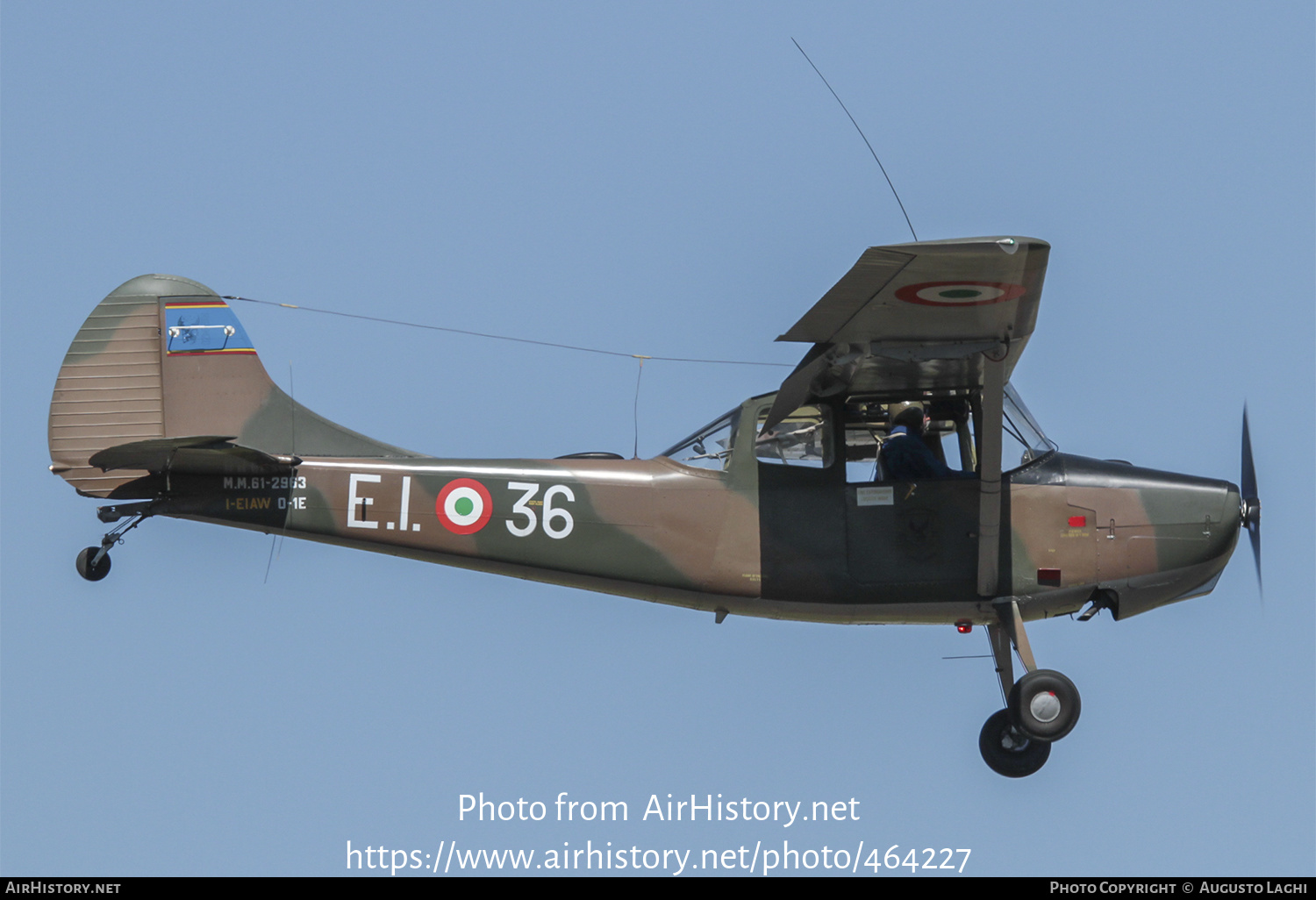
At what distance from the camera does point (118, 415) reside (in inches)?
416

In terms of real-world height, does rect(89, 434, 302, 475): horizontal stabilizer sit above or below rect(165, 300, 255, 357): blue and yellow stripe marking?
below

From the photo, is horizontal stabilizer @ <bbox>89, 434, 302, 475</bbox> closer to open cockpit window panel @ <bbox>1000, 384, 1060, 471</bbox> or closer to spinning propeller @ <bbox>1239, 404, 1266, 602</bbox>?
open cockpit window panel @ <bbox>1000, 384, 1060, 471</bbox>

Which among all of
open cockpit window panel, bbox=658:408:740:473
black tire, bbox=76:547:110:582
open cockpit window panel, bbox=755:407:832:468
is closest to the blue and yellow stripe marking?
black tire, bbox=76:547:110:582

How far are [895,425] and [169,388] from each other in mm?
5256

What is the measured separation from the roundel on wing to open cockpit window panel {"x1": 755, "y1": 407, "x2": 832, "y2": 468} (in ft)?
4.92

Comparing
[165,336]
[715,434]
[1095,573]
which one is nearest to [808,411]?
[715,434]

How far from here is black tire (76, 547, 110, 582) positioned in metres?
10.0

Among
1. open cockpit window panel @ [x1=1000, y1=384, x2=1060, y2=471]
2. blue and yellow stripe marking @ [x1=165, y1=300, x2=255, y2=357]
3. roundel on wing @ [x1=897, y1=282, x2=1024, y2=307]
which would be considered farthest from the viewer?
blue and yellow stripe marking @ [x1=165, y1=300, x2=255, y2=357]

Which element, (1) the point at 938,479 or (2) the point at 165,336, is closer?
(1) the point at 938,479

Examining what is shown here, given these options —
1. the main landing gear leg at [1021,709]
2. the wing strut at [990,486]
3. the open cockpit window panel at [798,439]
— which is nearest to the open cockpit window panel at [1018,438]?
the wing strut at [990,486]

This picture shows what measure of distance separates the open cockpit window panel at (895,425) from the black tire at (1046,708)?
1.53 meters

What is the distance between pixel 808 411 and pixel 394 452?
302 cm

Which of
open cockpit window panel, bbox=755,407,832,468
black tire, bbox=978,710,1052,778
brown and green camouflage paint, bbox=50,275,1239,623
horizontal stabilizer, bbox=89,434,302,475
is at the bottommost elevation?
black tire, bbox=978,710,1052,778

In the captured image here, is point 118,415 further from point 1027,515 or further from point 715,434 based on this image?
point 1027,515
